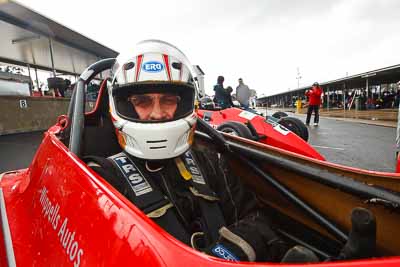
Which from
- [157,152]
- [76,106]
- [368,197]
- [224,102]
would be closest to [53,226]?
[157,152]

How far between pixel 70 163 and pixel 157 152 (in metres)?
0.34

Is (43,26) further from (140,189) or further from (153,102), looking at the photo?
(140,189)

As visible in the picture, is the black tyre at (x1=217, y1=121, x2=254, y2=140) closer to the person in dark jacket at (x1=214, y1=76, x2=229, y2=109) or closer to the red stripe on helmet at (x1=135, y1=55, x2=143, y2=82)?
the red stripe on helmet at (x1=135, y1=55, x2=143, y2=82)

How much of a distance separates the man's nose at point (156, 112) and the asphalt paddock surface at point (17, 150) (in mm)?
2929

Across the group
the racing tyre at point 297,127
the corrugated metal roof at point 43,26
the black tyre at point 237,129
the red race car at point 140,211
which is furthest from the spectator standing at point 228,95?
the corrugated metal roof at point 43,26

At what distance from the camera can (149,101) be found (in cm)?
126

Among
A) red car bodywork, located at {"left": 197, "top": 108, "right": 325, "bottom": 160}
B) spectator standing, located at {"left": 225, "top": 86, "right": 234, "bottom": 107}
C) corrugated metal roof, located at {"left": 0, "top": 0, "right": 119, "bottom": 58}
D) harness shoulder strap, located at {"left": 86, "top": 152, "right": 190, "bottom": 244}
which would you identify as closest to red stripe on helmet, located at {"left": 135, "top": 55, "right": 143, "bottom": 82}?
harness shoulder strap, located at {"left": 86, "top": 152, "right": 190, "bottom": 244}

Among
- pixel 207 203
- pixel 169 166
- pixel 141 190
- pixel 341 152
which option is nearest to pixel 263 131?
pixel 341 152

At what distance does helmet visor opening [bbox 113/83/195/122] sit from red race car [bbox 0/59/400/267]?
235 mm

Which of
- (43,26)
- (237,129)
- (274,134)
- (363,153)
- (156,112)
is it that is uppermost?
(43,26)

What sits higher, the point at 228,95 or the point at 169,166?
the point at 228,95

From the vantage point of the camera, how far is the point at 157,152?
3.83 ft

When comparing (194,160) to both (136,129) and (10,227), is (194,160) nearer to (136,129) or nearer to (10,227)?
(136,129)

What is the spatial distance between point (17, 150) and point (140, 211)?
4610 mm
